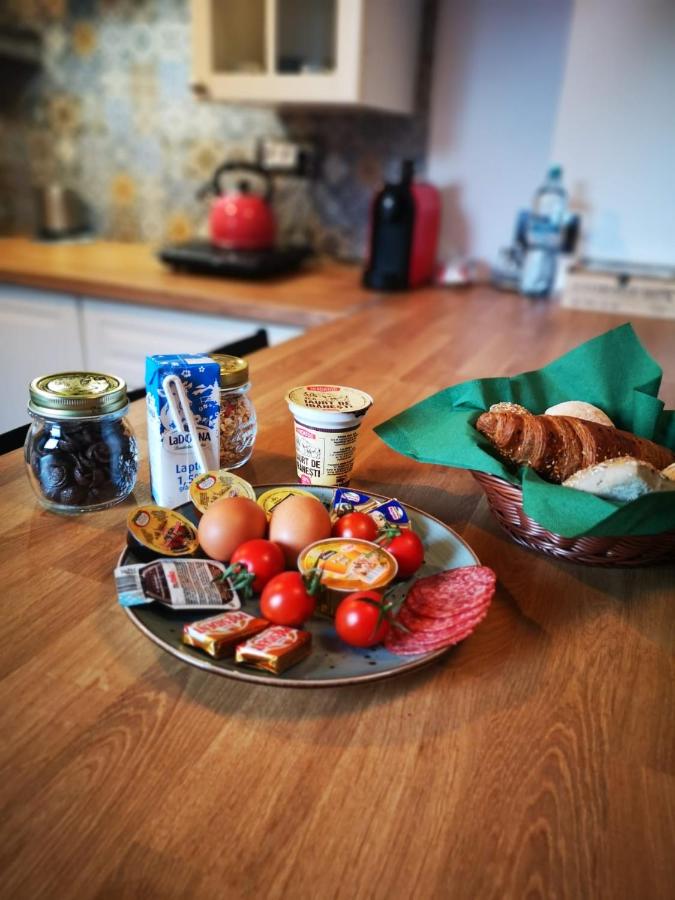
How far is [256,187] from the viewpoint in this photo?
2.42m

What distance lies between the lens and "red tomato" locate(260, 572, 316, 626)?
537mm

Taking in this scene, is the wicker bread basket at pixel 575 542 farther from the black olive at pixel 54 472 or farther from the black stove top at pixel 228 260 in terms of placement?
the black stove top at pixel 228 260

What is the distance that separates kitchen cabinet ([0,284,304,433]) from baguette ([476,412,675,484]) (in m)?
1.12

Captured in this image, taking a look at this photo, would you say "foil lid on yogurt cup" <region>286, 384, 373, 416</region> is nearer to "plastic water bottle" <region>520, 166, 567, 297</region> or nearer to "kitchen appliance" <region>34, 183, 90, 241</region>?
"plastic water bottle" <region>520, 166, 567, 297</region>

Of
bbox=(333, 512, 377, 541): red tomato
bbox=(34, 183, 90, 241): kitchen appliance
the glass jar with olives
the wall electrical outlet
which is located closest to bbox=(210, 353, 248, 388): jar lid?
the glass jar with olives

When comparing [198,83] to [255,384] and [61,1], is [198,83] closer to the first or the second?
[61,1]

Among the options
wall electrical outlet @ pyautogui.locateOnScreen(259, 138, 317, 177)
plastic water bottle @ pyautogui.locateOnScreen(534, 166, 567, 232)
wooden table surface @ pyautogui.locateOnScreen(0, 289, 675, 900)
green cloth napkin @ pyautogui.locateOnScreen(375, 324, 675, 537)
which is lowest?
wooden table surface @ pyautogui.locateOnScreen(0, 289, 675, 900)

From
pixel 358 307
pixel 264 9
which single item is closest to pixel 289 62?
pixel 264 9

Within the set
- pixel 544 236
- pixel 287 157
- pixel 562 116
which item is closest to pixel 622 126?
pixel 562 116

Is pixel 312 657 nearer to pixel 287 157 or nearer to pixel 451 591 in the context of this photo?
pixel 451 591

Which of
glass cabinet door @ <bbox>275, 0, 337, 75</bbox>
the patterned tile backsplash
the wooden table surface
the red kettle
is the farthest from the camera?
the patterned tile backsplash

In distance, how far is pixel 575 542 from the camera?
670mm

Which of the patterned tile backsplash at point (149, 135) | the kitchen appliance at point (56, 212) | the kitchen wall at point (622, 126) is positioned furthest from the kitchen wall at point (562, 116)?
the kitchen appliance at point (56, 212)

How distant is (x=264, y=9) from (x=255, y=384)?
140 cm
